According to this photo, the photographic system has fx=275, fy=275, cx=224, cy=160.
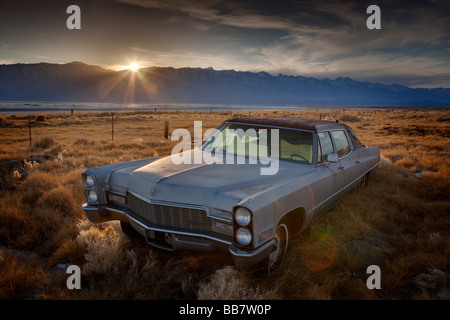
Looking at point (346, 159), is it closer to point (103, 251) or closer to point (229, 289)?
point (229, 289)

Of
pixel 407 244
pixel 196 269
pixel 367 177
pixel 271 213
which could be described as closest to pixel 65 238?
pixel 196 269

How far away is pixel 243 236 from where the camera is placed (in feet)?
7.60

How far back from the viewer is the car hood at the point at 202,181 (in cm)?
256

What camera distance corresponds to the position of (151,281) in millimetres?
2760

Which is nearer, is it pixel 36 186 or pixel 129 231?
pixel 129 231

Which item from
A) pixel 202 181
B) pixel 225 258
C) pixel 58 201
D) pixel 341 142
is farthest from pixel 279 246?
pixel 58 201

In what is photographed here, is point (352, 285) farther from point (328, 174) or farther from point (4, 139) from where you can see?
point (4, 139)

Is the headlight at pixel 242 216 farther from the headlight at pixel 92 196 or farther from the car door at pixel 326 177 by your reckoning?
the headlight at pixel 92 196

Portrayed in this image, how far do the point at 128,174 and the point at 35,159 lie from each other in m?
7.33

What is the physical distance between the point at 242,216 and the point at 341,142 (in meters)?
3.03

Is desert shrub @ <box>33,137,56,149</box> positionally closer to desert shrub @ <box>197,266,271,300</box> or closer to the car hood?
the car hood

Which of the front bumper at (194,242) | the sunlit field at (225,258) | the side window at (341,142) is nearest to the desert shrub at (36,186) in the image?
the sunlit field at (225,258)

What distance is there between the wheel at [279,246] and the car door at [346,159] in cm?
165
